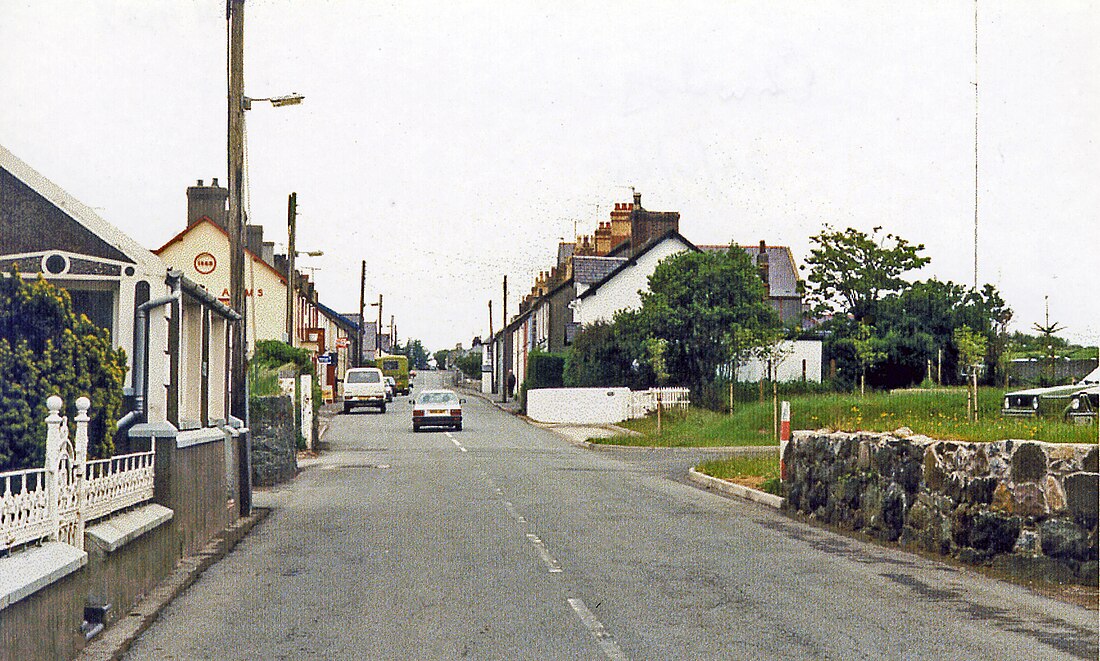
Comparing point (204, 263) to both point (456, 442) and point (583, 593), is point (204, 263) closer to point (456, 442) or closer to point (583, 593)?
point (456, 442)

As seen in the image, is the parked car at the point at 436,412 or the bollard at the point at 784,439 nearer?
the bollard at the point at 784,439

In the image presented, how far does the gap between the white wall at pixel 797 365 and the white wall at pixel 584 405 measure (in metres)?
8.07

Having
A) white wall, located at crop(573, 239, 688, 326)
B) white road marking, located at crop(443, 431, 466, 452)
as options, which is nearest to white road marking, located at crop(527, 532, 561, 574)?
white road marking, located at crop(443, 431, 466, 452)

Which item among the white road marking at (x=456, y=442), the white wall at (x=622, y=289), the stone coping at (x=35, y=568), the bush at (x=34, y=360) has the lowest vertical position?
the white road marking at (x=456, y=442)

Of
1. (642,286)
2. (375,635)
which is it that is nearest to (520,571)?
(375,635)

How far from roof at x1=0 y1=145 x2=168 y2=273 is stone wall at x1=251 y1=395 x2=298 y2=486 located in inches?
426

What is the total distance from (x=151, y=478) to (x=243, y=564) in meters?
1.77

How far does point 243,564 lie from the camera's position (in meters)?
11.5

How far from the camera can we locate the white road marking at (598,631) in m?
7.44

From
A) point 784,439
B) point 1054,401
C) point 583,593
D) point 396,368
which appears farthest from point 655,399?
point 396,368

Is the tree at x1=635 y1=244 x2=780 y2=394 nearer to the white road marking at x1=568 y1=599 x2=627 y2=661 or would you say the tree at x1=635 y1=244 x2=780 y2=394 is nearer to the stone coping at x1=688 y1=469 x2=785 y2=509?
the stone coping at x1=688 y1=469 x2=785 y2=509

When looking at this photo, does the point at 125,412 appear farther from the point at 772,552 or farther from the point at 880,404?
the point at 880,404

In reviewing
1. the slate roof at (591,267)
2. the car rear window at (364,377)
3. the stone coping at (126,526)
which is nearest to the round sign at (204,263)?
the stone coping at (126,526)

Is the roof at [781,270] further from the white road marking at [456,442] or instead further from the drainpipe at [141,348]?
the drainpipe at [141,348]
